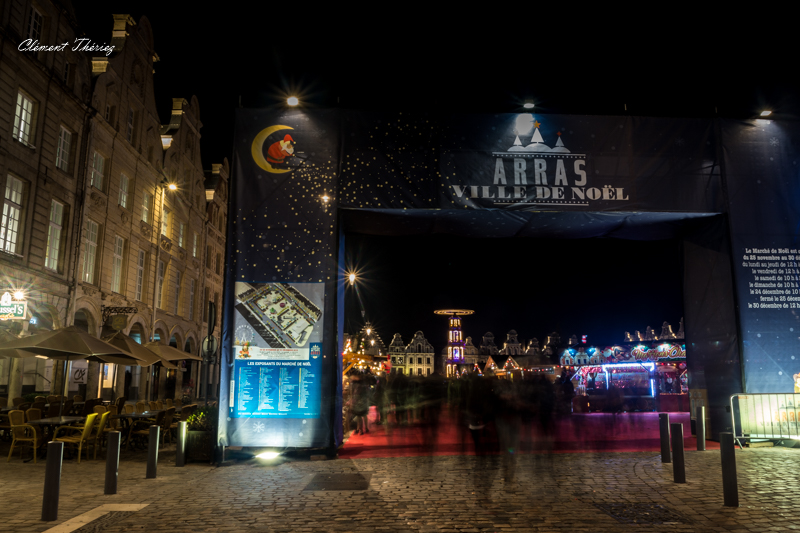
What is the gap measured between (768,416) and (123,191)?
25.6 meters

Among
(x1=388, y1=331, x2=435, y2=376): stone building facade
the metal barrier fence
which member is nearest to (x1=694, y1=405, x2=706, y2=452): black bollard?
the metal barrier fence

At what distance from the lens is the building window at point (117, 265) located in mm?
24594

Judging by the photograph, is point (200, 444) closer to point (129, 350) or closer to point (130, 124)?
point (129, 350)

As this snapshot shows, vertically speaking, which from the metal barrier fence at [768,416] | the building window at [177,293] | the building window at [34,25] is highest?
the building window at [34,25]

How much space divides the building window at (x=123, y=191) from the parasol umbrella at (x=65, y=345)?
49.4 feet

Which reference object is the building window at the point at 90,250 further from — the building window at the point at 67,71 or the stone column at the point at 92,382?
the building window at the point at 67,71

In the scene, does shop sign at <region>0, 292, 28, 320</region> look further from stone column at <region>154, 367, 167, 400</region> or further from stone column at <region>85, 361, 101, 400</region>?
stone column at <region>154, 367, 167, 400</region>

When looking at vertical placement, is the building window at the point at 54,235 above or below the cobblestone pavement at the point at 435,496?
above

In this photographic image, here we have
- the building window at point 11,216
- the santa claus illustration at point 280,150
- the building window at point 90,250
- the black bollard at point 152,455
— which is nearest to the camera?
the black bollard at point 152,455

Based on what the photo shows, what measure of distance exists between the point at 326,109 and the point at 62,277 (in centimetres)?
1459

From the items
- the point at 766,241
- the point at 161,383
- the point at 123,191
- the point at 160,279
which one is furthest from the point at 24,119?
the point at 766,241

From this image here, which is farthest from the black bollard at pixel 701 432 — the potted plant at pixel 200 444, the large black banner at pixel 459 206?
the potted plant at pixel 200 444

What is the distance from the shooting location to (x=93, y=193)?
22.4 metres

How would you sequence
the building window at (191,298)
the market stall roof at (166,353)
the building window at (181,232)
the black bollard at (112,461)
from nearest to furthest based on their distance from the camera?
the black bollard at (112,461) < the market stall roof at (166,353) < the building window at (181,232) < the building window at (191,298)
